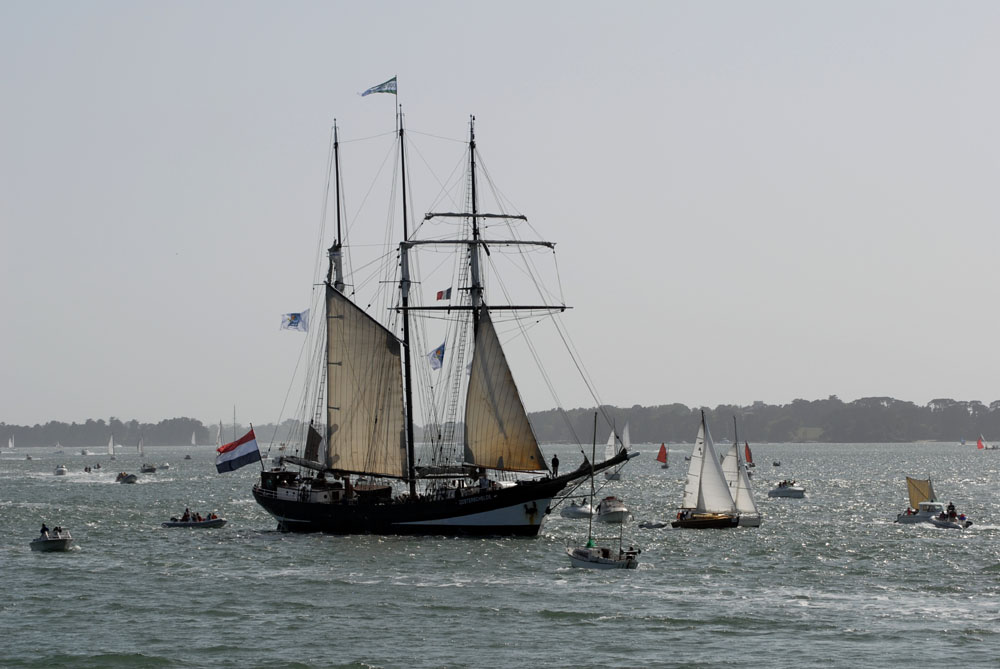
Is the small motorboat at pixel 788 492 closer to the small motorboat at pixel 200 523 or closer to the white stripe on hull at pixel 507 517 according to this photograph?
the white stripe on hull at pixel 507 517

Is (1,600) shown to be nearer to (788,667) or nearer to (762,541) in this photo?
(788,667)

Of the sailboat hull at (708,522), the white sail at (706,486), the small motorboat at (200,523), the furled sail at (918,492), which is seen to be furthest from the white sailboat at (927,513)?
the small motorboat at (200,523)

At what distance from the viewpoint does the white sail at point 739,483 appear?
280 feet

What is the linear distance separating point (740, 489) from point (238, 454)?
3427 cm

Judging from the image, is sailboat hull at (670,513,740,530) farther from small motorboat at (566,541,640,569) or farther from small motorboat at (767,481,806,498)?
small motorboat at (767,481,806,498)

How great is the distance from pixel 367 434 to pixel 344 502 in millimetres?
4276

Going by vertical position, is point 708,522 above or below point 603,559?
above

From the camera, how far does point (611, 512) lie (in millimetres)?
90062

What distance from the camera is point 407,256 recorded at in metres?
78.7

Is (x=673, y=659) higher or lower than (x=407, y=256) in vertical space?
lower

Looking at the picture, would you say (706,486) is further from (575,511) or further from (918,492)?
(918,492)

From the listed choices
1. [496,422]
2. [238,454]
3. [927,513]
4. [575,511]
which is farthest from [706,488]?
[238,454]

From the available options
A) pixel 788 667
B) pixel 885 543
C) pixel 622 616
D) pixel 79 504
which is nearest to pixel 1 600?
pixel 622 616

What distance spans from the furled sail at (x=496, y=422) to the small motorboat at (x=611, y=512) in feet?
62.5
